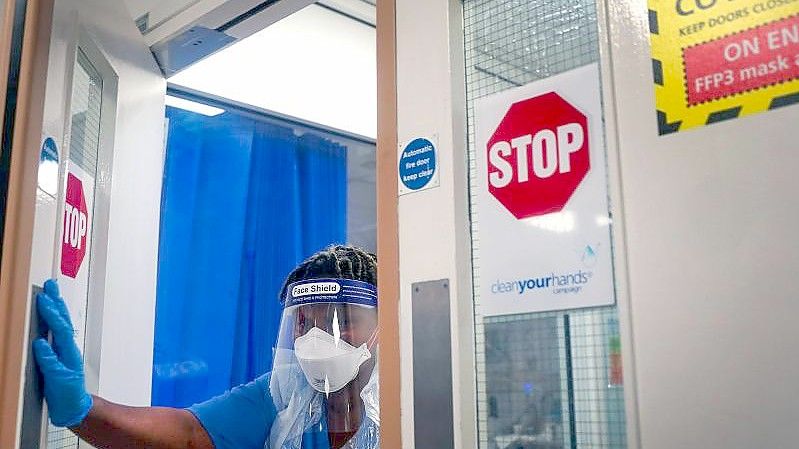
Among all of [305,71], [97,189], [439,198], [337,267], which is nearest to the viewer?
[439,198]

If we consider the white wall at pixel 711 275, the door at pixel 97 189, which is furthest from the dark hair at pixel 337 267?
the white wall at pixel 711 275

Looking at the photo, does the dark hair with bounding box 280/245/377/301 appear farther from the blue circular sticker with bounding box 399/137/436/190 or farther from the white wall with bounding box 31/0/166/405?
the blue circular sticker with bounding box 399/137/436/190

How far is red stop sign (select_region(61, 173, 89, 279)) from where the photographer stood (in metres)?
1.58

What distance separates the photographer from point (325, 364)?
6.96 feet

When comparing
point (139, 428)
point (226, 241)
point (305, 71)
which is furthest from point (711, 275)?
point (305, 71)

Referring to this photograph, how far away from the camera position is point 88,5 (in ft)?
5.51

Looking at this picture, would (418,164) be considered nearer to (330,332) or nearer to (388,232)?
(388,232)

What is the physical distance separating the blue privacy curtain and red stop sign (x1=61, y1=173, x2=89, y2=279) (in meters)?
1.12

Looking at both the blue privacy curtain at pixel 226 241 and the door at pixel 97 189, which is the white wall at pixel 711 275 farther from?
the blue privacy curtain at pixel 226 241

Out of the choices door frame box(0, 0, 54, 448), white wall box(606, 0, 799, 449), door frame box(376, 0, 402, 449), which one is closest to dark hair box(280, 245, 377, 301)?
door frame box(0, 0, 54, 448)

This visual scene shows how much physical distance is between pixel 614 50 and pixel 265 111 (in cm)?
219

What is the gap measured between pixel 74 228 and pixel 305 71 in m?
1.62

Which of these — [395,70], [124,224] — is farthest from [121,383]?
[395,70]

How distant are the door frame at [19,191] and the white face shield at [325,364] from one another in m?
0.88
